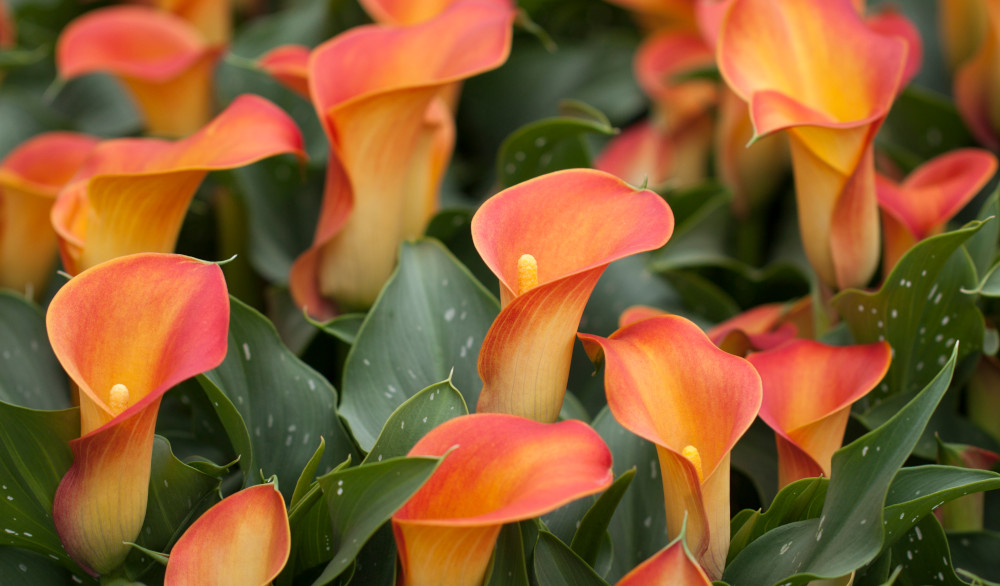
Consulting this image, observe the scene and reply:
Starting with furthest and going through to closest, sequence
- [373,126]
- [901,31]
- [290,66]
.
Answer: [901,31] < [290,66] < [373,126]

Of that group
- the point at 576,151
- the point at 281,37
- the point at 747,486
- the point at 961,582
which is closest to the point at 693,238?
the point at 576,151

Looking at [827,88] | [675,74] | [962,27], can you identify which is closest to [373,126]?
[827,88]

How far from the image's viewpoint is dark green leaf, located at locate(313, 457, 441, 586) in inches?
15.8

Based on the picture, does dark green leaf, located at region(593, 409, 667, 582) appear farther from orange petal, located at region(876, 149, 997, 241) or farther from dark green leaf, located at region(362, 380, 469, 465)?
orange petal, located at region(876, 149, 997, 241)

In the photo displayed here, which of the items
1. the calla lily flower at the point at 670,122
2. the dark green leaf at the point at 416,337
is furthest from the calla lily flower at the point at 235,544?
the calla lily flower at the point at 670,122

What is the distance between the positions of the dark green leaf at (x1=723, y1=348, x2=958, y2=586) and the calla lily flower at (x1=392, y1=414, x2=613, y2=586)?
0.48ft

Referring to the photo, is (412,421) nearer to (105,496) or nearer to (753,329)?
(105,496)

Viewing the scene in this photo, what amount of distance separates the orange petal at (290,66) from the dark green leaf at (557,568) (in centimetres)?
43

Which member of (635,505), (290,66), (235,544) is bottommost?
(635,505)

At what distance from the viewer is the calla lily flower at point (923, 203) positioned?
65 cm

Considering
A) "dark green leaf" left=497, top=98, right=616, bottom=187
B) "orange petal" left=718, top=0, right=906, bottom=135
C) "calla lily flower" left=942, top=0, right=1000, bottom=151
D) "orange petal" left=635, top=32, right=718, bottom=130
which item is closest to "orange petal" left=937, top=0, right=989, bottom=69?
"calla lily flower" left=942, top=0, right=1000, bottom=151

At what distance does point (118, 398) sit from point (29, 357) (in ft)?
0.82

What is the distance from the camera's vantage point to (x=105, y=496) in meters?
0.46

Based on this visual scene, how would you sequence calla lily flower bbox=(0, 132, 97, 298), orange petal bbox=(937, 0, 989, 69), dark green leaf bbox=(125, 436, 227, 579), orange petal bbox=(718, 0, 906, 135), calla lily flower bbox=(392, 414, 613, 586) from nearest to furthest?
calla lily flower bbox=(392, 414, 613, 586)
dark green leaf bbox=(125, 436, 227, 579)
orange petal bbox=(718, 0, 906, 135)
calla lily flower bbox=(0, 132, 97, 298)
orange petal bbox=(937, 0, 989, 69)
